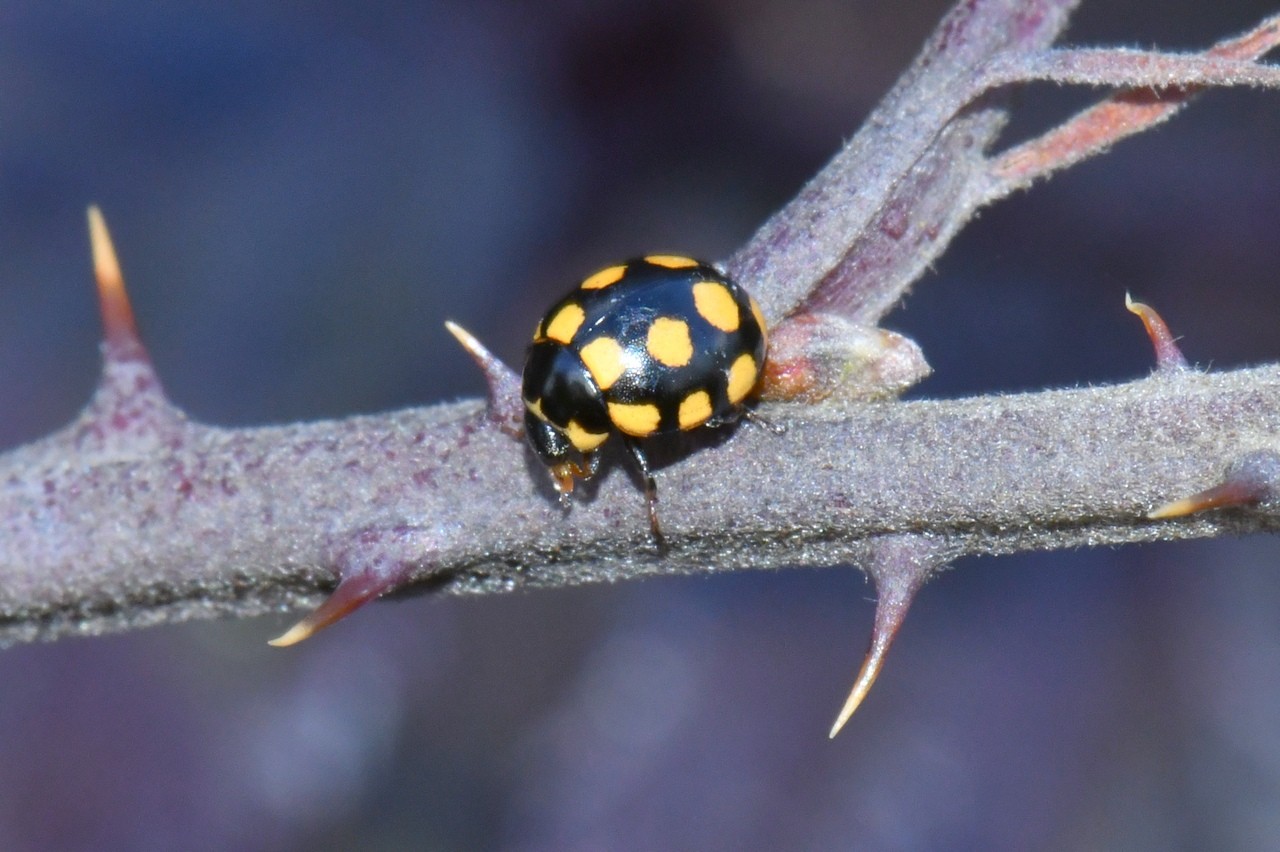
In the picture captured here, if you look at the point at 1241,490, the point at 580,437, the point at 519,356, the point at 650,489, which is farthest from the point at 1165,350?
the point at 519,356

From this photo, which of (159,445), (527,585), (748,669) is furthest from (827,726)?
(159,445)

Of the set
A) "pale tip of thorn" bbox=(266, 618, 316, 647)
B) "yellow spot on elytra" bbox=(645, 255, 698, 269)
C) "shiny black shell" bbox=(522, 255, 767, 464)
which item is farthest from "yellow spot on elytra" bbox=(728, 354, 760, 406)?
"pale tip of thorn" bbox=(266, 618, 316, 647)

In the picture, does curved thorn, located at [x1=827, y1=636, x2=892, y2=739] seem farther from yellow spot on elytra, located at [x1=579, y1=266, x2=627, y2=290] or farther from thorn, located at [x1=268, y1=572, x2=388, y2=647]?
yellow spot on elytra, located at [x1=579, y1=266, x2=627, y2=290]

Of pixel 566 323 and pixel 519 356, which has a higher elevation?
pixel 566 323

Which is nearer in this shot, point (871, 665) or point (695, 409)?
point (871, 665)

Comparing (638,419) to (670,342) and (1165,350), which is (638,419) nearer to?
(670,342)
